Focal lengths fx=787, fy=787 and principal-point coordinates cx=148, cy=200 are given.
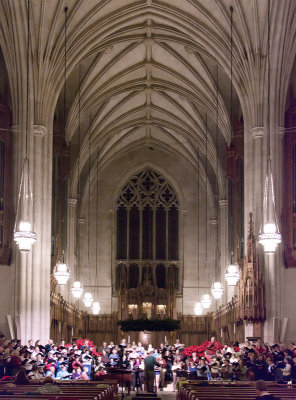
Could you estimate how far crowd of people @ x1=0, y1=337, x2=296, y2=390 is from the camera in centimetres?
2028

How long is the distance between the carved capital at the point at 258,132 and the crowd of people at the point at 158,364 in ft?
25.9

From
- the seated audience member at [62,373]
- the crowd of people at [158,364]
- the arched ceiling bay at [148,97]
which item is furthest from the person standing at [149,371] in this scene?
the arched ceiling bay at [148,97]

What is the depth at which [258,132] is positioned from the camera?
97.8 feet

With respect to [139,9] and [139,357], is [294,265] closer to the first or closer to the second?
[139,357]

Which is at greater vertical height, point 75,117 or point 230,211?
point 75,117

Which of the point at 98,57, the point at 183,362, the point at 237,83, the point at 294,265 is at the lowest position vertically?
the point at 183,362

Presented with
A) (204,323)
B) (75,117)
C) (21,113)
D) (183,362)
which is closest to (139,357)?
(183,362)

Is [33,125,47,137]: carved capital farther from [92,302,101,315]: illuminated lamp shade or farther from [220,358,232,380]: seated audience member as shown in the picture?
[92,302,101,315]: illuminated lamp shade

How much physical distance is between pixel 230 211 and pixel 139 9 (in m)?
12.0

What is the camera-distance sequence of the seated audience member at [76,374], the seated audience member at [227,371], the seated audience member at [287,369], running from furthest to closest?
the seated audience member at [227,371], the seated audience member at [76,374], the seated audience member at [287,369]

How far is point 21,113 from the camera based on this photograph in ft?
97.5

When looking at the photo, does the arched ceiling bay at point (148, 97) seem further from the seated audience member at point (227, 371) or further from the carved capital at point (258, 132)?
the seated audience member at point (227, 371)

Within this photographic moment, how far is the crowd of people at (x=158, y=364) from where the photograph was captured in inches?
798

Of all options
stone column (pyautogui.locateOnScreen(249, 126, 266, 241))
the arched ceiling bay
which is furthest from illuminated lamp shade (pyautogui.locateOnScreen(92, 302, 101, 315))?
stone column (pyautogui.locateOnScreen(249, 126, 266, 241))
